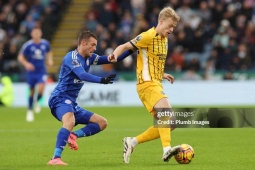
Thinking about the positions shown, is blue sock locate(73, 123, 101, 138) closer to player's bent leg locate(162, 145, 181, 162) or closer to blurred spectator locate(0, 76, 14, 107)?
player's bent leg locate(162, 145, 181, 162)

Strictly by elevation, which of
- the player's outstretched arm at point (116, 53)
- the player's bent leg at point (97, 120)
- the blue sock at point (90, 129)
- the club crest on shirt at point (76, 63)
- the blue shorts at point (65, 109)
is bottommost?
the blue sock at point (90, 129)

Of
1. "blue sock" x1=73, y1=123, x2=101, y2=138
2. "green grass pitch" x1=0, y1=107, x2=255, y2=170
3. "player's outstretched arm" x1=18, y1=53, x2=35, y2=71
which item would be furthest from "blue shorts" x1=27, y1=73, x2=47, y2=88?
"blue sock" x1=73, y1=123, x2=101, y2=138

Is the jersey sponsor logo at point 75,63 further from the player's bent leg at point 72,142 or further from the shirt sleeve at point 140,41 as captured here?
the player's bent leg at point 72,142

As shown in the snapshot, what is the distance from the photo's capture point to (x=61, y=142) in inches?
398

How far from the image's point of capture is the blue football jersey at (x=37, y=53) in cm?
2067

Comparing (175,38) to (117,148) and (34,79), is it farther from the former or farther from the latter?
(117,148)

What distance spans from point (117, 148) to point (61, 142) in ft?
9.27

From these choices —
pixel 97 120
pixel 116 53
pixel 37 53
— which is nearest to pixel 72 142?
pixel 97 120

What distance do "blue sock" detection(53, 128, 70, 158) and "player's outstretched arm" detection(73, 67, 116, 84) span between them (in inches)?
30.4

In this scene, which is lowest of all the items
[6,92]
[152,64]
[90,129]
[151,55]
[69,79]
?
[90,129]

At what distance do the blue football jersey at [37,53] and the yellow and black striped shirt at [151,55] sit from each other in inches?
408

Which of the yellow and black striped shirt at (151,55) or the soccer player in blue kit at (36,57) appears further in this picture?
the soccer player in blue kit at (36,57)

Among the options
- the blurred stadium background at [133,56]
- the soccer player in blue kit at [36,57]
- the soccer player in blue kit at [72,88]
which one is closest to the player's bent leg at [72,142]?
the soccer player in blue kit at [72,88]

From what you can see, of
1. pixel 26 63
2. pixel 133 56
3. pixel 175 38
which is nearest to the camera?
pixel 26 63
